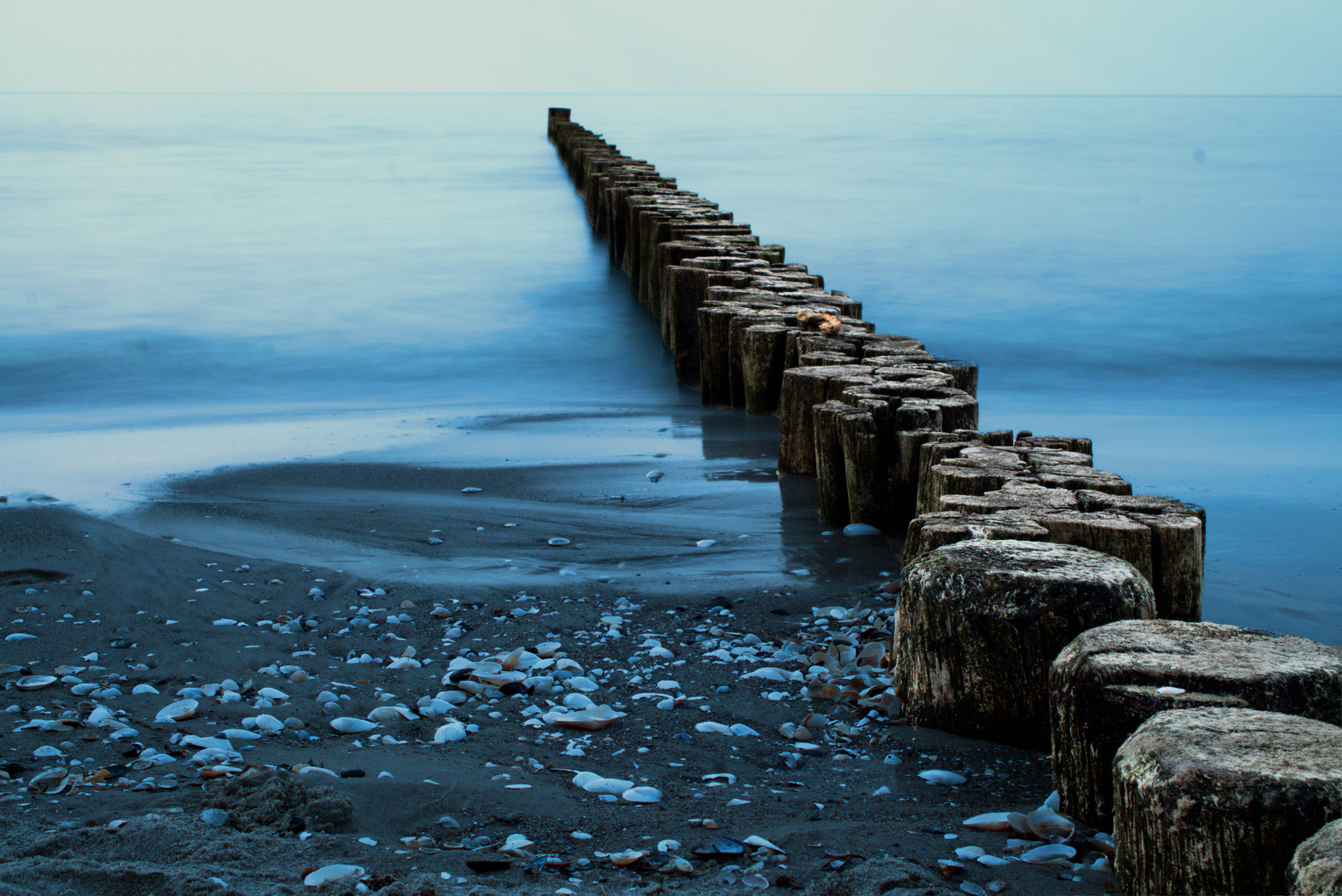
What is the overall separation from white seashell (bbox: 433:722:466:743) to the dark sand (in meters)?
0.03

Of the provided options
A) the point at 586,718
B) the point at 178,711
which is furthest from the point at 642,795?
the point at 178,711

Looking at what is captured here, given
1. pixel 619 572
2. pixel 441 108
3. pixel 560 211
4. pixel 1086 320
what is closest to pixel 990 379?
pixel 1086 320

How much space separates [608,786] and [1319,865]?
1428 millimetres

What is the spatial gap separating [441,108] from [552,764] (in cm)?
6735

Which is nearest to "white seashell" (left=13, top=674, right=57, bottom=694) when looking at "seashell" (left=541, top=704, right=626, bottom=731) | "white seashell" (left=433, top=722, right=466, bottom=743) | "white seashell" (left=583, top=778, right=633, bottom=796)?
"white seashell" (left=433, top=722, right=466, bottom=743)

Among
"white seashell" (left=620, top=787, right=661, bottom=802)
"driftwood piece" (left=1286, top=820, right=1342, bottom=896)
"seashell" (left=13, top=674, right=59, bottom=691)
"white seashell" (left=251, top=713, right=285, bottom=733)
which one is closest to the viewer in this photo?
"driftwood piece" (left=1286, top=820, right=1342, bottom=896)

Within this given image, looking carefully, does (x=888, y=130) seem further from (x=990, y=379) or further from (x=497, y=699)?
(x=497, y=699)

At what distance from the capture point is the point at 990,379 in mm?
10258

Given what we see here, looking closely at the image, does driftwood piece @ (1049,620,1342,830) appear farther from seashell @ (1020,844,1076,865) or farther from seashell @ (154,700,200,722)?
seashell @ (154,700,200,722)

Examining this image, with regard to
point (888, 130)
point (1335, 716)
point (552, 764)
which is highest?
point (888, 130)

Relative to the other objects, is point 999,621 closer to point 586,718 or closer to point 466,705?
point 586,718

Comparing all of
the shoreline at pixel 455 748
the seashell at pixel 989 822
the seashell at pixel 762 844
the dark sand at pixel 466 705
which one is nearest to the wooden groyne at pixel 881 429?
the dark sand at pixel 466 705

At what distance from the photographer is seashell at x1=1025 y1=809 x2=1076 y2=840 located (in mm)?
2387

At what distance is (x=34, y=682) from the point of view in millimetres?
3092
